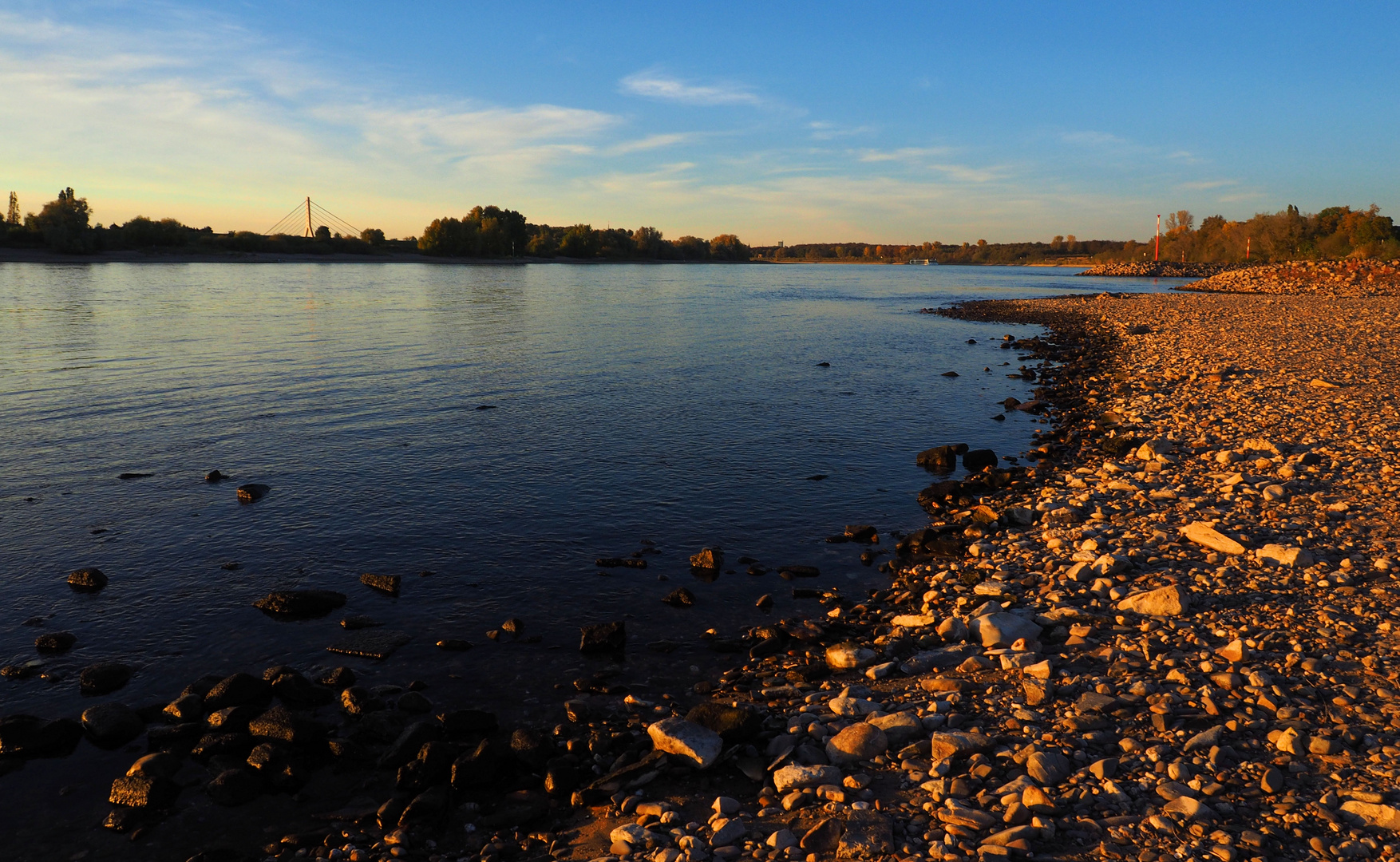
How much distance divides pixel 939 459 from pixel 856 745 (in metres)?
13.5

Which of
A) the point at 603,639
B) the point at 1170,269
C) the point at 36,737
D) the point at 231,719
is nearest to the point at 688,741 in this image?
the point at 603,639

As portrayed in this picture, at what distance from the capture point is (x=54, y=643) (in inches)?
397

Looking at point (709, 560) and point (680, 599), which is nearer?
point (680, 599)

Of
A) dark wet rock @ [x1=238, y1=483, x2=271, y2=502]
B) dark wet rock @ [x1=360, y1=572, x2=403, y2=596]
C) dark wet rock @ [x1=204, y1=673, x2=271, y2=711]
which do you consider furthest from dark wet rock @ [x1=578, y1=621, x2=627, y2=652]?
dark wet rock @ [x1=238, y1=483, x2=271, y2=502]

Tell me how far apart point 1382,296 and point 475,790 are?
252ft

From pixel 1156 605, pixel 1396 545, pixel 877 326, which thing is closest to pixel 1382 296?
pixel 877 326

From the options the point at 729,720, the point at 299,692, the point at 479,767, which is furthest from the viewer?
the point at 299,692

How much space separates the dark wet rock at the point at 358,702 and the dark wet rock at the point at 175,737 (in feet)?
4.64

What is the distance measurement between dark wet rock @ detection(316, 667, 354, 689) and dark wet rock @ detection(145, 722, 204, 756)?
4.40 feet

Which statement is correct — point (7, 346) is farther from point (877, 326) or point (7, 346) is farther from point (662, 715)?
point (877, 326)

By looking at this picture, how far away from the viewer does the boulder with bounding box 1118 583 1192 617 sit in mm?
9289

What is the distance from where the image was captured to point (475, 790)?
7387mm

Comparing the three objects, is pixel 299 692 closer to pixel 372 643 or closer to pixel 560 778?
pixel 372 643

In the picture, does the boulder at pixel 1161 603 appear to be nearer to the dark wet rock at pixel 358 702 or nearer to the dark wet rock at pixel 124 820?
the dark wet rock at pixel 358 702
